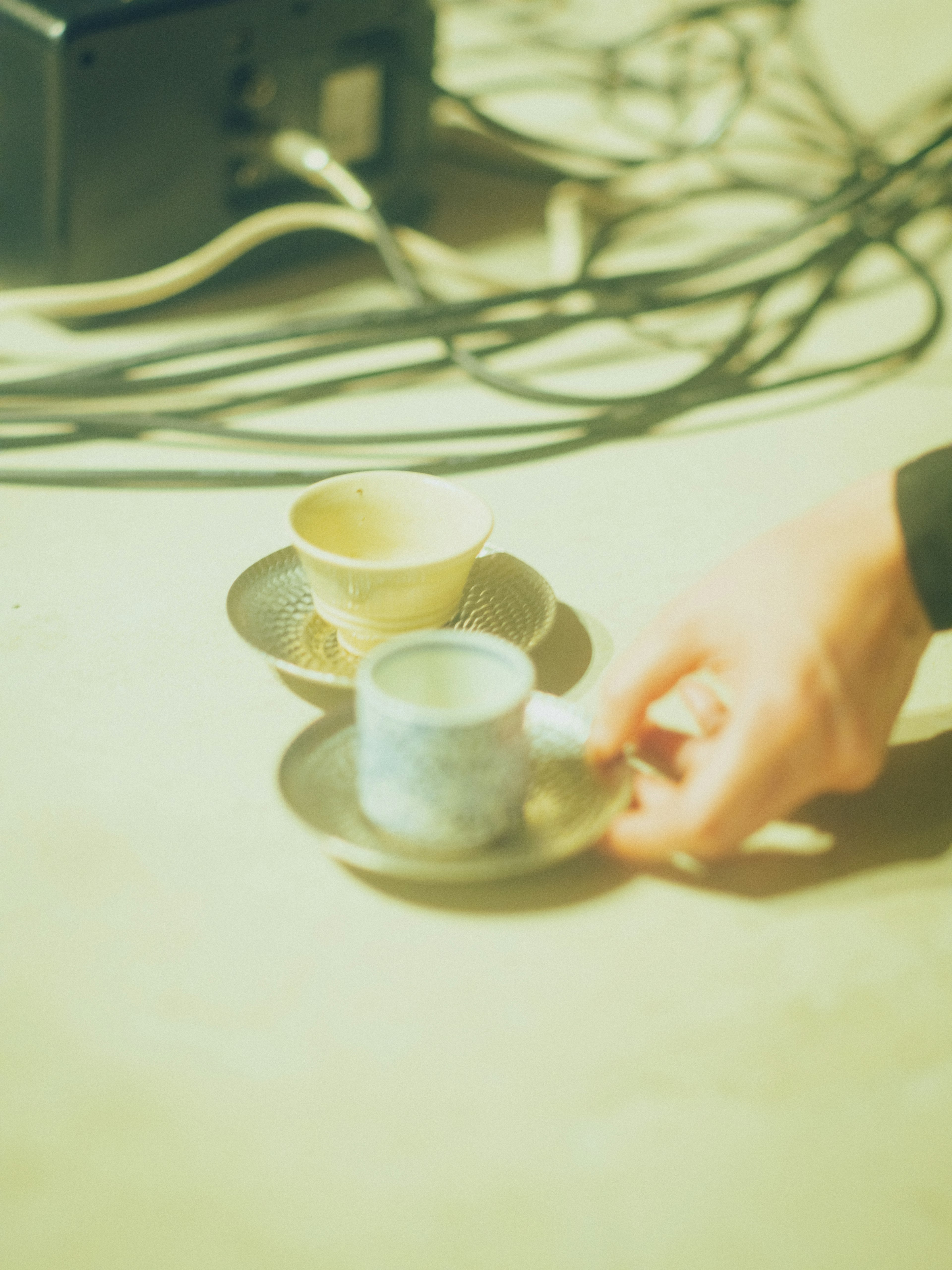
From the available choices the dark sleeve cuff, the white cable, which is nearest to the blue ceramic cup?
the dark sleeve cuff

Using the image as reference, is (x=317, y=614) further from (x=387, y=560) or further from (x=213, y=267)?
(x=213, y=267)

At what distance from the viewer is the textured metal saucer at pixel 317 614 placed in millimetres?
470

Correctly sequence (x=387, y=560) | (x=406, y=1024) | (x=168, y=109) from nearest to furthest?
(x=406, y=1024), (x=387, y=560), (x=168, y=109)

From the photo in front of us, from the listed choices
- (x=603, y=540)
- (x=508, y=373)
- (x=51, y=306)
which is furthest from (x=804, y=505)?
(x=51, y=306)

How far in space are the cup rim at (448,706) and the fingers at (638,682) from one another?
0.10 ft

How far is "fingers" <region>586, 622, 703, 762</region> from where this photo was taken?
0.41m

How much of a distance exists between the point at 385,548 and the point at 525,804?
0.47 feet

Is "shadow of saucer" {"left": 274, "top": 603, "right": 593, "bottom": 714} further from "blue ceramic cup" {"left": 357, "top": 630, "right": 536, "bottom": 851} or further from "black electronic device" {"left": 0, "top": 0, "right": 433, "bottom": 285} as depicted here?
"black electronic device" {"left": 0, "top": 0, "right": 433, "bottom": 285}

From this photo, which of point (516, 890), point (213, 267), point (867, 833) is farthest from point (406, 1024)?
point (213, 267)

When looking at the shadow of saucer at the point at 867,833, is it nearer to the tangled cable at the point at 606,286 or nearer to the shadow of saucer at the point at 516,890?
Answer: the shadow of saucer at the point at 516,890

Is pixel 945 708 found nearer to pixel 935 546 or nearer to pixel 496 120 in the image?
pixel 935 546

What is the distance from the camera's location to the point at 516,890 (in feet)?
1.29

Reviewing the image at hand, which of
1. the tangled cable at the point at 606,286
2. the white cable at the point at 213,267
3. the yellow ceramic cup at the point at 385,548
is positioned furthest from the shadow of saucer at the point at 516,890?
the white cable at the point at 213,267

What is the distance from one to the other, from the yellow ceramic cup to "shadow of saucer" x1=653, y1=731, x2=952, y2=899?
0.14 meters
